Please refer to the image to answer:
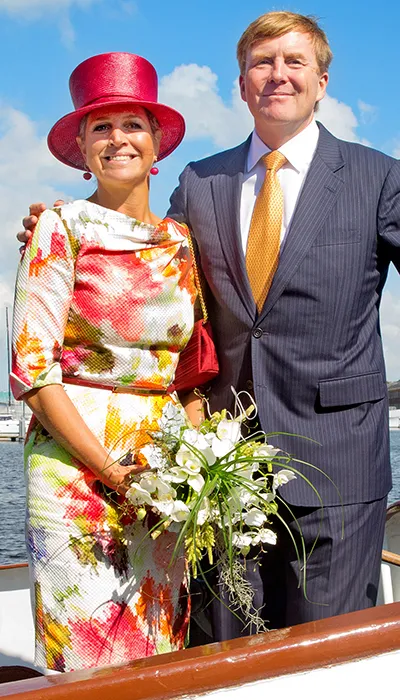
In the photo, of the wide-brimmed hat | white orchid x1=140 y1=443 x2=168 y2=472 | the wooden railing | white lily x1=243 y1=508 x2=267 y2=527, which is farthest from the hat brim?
the wooden railing

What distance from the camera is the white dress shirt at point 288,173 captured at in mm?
3265

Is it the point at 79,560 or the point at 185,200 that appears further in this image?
the point at 185,200

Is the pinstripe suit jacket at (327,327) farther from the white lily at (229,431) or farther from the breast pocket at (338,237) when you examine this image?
the white lily at (229,431)

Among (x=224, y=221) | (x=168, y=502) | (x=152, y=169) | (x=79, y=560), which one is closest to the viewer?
(x=168, y=502)

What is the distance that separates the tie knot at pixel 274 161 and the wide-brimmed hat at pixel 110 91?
1.23 feet

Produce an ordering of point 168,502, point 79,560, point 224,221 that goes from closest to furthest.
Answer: point 168,502 → point 79,560 → point 224,221

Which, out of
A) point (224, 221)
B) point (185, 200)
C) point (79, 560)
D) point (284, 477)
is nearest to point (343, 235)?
point (224, 221)

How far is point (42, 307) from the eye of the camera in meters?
2.59

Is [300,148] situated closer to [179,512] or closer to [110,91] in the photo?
[110,91]

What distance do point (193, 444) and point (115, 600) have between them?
586 mm

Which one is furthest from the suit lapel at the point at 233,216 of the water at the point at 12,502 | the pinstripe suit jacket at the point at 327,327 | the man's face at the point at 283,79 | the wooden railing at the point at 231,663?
the water at the point at 12,502

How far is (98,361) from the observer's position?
106 inches

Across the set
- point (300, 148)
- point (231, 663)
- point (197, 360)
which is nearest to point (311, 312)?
point (197, 360)

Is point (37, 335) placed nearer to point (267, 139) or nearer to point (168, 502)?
point (168, 502)
